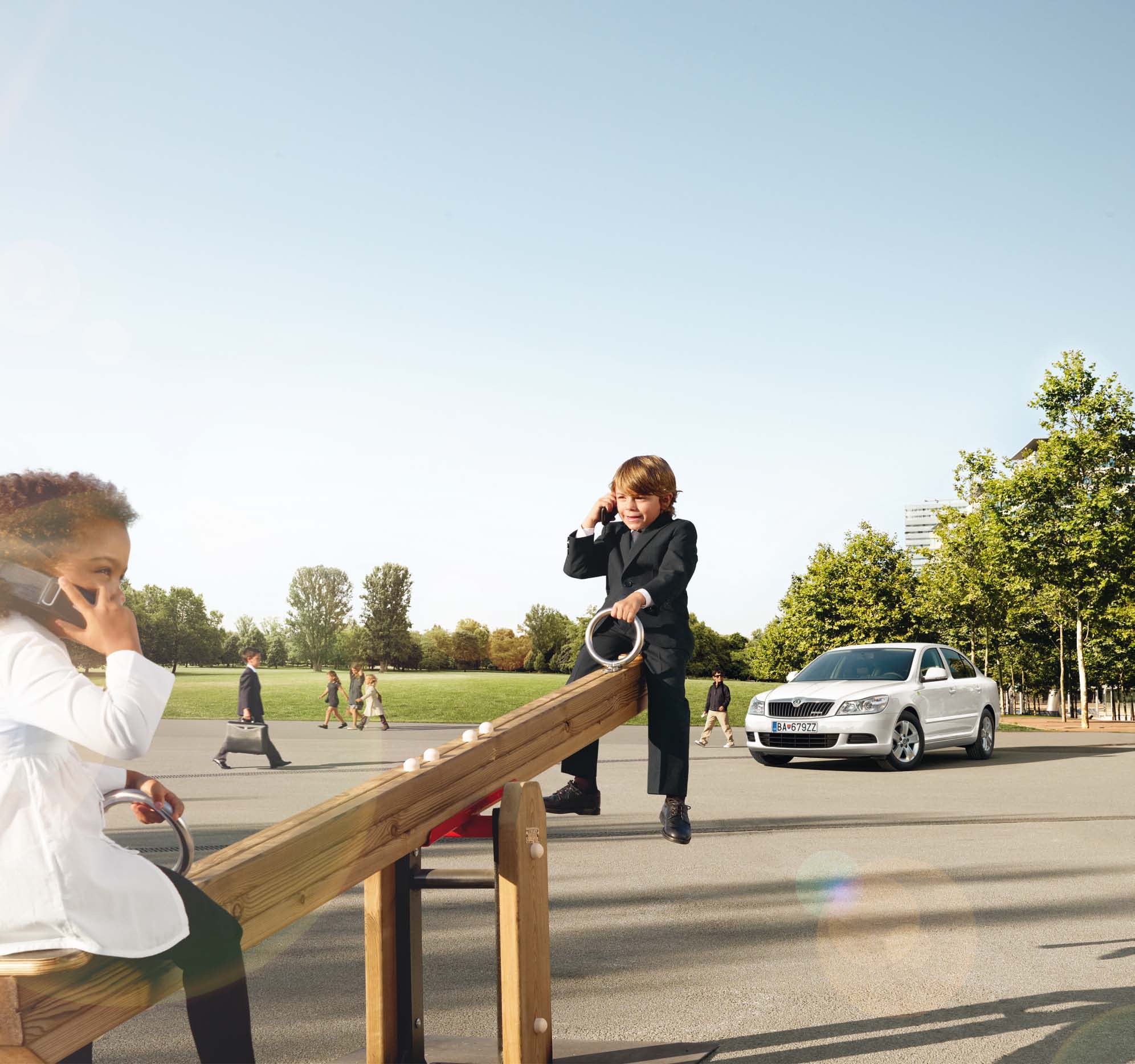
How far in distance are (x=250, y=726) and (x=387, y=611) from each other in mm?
58979

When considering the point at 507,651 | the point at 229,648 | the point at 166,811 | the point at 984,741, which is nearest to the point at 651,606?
the point at 166,811

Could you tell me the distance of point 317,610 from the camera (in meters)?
75.6

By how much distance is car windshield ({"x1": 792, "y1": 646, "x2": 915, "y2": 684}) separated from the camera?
51.7 ft

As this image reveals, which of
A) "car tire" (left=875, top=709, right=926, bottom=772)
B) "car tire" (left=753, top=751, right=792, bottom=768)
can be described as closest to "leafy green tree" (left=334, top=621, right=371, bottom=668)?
"car tire" (left=753, top=751, right=792, bottom=768)

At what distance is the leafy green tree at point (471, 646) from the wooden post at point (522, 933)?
64649 millimetres

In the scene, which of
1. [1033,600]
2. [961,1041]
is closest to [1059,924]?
[961,1041]

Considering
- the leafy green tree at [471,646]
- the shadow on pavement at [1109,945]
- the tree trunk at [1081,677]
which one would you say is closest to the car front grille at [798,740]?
the shadow on pavement at [1109,945]

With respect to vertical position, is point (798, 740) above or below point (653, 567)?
below

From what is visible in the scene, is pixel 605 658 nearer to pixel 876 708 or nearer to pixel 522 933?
pixel 522 933

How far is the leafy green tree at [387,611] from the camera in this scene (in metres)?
71.9

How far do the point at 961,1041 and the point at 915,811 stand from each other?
7.15 m

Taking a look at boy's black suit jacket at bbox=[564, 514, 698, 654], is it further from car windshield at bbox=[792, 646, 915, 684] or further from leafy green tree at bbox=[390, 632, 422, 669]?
leafy green tree at bbox=[390, 632, 422, 669]

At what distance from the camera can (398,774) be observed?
350cm

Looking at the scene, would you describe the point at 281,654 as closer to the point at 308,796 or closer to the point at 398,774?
the point at 308,796
